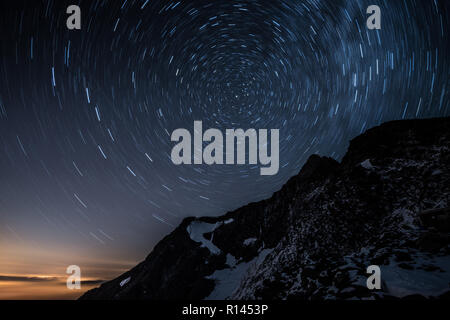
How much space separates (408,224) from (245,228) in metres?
53.4

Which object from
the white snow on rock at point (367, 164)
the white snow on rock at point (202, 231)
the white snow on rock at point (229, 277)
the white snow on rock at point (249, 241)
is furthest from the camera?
the white snow on rock at point (202, 231)

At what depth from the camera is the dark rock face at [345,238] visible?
12.8 m

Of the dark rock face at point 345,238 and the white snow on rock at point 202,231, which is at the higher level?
the dark rock face at point 345,238

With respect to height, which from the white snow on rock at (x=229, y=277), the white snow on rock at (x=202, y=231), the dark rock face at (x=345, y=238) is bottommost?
the white snow on rock at (x=229, y=277)

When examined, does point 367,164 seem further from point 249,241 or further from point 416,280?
point 249,241

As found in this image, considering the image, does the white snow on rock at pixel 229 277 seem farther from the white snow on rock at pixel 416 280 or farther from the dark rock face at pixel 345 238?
the white snow on rock at pixel 416 280

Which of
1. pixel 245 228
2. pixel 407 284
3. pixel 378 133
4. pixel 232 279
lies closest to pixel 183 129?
pixel 407 284

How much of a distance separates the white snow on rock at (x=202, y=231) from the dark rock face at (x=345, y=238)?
63 centimetres

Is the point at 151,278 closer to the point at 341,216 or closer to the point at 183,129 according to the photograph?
the point at 341,216

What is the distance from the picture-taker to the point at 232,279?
5275 centimetres

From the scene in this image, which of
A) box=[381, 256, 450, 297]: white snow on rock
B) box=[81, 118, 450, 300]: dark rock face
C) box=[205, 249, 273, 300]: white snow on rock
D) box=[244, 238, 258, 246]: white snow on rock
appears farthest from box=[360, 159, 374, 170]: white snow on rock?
box=[244, 238, 258, 246]: white snow on rock

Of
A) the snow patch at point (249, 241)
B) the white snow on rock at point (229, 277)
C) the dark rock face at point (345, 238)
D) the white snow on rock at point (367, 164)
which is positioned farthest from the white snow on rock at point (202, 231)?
the white snow on rock at point (367, 164)

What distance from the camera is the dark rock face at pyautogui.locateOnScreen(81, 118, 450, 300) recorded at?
12.8 meters
